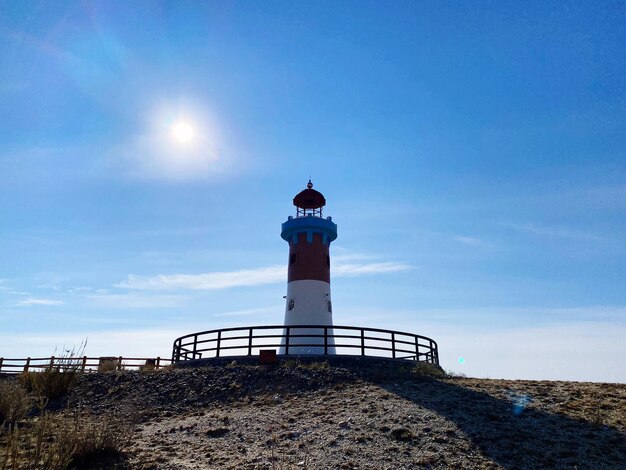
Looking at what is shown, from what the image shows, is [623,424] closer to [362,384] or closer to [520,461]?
[520,461]

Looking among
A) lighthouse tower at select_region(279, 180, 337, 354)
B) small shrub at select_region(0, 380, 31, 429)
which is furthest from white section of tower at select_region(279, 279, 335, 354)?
small shrub at select_region(0, 380, 31, 429)

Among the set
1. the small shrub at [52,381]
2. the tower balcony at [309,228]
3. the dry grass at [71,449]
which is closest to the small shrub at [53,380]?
the small shrub at [52,381]

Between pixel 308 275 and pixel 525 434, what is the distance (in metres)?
16.4

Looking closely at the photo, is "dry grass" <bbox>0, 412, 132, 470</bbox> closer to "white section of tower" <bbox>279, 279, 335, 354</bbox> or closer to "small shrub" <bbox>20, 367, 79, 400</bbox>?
"small shrub" <bbox>20, 367, 79, 400</bbox>

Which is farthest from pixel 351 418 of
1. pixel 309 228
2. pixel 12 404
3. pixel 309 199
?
pixel 309 199

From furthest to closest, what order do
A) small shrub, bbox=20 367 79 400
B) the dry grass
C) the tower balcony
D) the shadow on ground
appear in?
the tower balcony → small shrub, bbox=20 367 79 400 → the shadow on ground → the dry grass

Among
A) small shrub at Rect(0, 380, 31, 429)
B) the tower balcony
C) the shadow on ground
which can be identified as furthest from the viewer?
the tower balcony

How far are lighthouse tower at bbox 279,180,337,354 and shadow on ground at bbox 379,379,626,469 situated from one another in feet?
38.4

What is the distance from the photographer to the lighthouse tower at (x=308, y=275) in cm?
2502

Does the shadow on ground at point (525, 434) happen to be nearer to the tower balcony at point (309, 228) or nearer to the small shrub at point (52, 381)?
the small shrub at point (52, 381)

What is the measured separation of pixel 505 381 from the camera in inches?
651

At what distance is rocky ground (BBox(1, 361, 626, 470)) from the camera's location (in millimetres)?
9320

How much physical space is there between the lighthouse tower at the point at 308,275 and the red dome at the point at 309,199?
41.4 inches

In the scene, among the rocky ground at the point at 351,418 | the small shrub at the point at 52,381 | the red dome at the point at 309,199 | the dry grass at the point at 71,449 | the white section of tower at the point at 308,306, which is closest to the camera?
the dry grass at the point at 71,449
